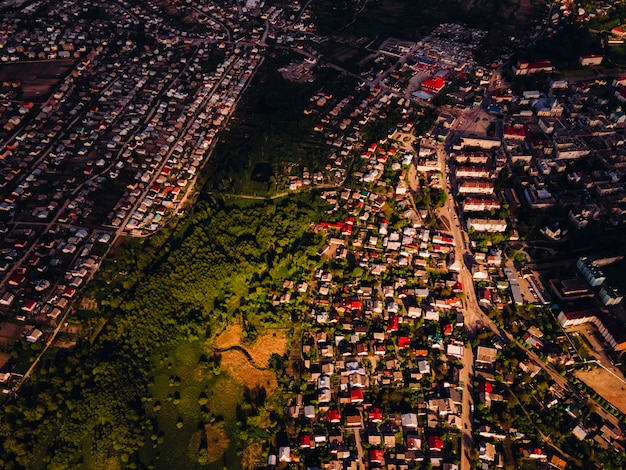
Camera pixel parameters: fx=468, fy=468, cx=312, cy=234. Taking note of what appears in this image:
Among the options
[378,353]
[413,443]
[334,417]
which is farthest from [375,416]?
[378,353]

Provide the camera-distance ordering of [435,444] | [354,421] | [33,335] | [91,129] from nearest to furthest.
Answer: [435,444]
[354,421]
[33,335]
[91,129]

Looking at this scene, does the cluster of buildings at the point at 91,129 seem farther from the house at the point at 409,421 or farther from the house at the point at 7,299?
the house at the point at 409,421

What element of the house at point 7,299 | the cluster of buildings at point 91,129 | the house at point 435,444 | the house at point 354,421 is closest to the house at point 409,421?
the house at point 435,444

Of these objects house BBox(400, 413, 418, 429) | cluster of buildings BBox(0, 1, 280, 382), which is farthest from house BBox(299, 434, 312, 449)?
cluster of buildings BBox(0, 1, 280, 382)

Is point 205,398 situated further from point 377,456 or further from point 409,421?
point 409,421

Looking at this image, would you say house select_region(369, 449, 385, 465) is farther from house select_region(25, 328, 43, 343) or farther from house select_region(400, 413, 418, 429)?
house select_region(25, 328, 43, 343)

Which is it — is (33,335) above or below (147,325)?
below

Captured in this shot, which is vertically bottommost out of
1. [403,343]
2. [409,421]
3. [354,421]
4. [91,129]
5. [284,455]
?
[284,455]

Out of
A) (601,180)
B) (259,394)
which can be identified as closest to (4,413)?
→ (259,394)

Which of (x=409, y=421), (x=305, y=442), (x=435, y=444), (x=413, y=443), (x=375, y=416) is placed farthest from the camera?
(x=375, y=416)
